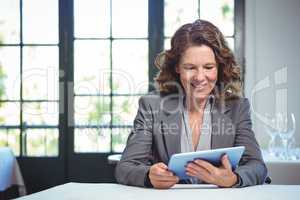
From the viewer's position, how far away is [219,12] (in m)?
4.05

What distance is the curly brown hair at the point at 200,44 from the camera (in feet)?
5.48

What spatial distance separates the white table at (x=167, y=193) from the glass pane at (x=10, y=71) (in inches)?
113

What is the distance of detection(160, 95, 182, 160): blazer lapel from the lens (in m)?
1.66

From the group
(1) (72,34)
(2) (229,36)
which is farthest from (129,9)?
(2) (229,36)

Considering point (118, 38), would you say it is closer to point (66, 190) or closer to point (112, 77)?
point (112, 77)

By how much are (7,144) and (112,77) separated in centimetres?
110

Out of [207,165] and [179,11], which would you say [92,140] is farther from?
[207,165]

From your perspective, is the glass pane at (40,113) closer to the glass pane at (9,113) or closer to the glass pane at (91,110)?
the glass pane at (9,113)

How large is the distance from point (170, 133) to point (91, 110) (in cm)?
260

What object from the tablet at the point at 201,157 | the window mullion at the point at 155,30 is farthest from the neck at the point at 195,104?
the window mullion at the point at 155,30

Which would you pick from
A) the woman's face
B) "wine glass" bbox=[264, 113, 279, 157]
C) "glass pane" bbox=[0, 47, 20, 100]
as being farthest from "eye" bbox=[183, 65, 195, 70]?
"glass pane" bbox=[0, 47, 20, 100]

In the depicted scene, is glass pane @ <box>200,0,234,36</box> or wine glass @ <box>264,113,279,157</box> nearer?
wine glass @ <box>264,113,279,157</box>

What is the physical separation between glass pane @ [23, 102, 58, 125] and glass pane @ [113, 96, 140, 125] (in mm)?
515

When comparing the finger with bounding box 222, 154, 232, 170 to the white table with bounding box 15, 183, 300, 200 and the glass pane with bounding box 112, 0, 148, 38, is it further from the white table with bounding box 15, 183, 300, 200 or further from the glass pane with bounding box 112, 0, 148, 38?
the glass pane with bounding box 112, 0, 148, 38
